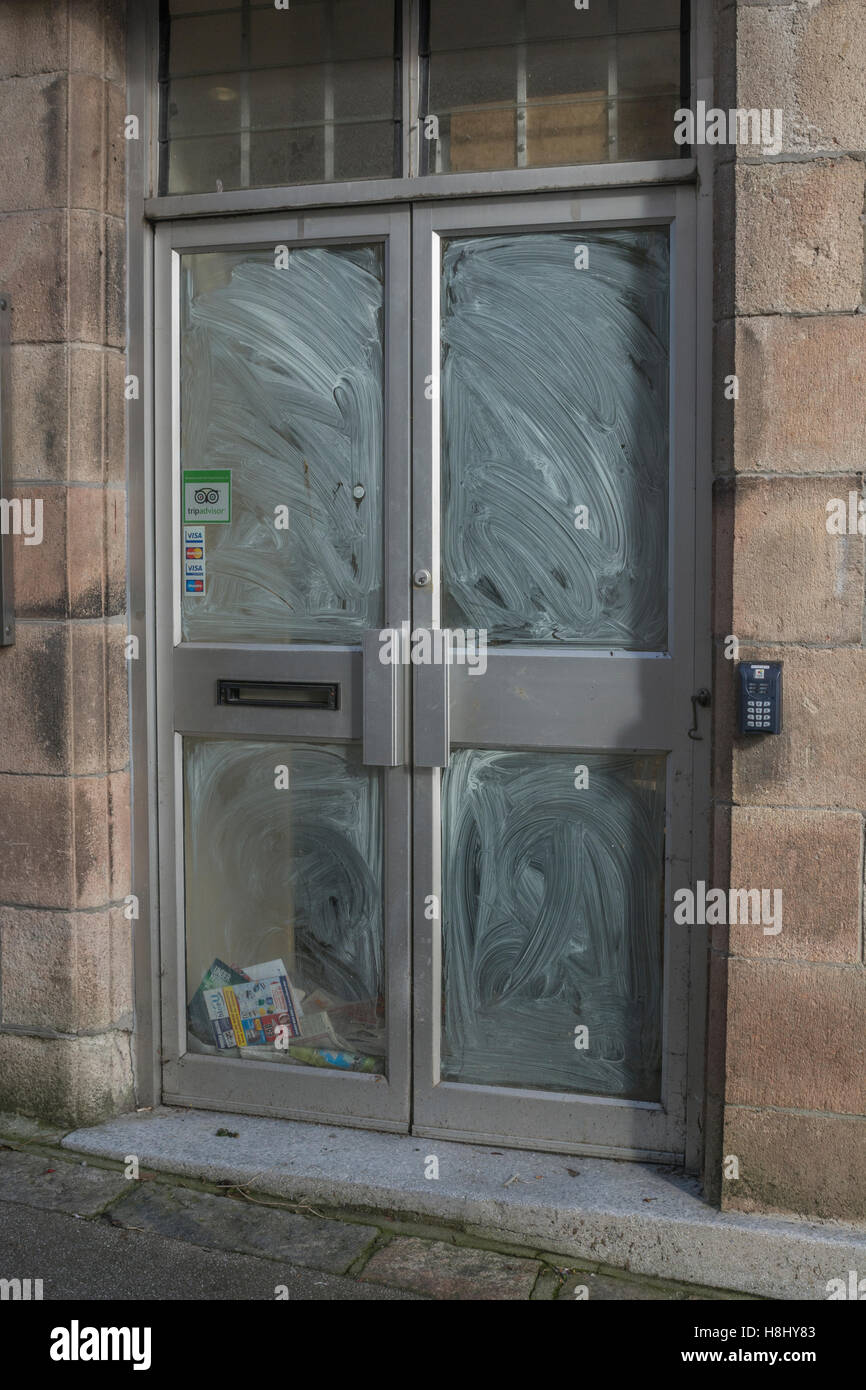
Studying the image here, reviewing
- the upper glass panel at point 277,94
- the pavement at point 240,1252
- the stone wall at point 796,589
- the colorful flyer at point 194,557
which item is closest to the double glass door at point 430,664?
the colorful flyer at point 194,557

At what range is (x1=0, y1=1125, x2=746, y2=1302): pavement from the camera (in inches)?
129

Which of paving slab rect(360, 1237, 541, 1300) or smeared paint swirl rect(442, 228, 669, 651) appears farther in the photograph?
smeared paint swirl rect(442, 228, 669, 651)

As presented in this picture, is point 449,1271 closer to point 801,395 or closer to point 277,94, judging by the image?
point 801,395

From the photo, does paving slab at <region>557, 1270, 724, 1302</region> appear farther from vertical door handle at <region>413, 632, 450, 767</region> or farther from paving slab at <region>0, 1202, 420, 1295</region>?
vertical door handle at <region>413, 632, 450, 767</region>

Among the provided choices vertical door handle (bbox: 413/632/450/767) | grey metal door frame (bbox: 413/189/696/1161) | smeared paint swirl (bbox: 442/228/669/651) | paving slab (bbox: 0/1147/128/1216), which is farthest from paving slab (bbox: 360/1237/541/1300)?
smeared paint swirl (bbox: 442/228/669/651)

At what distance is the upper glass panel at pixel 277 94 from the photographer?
385 centimetres

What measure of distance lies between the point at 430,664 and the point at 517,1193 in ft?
4.95

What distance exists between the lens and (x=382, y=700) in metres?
→ 3.87

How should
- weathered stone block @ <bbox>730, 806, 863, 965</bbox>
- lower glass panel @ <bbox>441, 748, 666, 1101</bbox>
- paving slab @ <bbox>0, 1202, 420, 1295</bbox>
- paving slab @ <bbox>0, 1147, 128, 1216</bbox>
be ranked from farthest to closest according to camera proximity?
lower glass panel @ <bbox>441, 748, 666, 1101</bbox> < paving slab @ <bbox>0, 1147, 128, 1216</bbox> < weathered stone block @ <bbox>730, 806, 863, 965</bbox> < paving slab @ <bbox>0, 1202, 420, 1295</bbox>

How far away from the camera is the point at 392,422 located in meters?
3.85

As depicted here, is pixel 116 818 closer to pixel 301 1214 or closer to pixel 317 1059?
pixel 317 1059

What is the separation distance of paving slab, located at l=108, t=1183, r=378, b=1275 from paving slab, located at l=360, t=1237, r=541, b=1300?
93 millimetres

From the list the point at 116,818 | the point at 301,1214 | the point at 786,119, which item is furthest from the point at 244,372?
the point at 301,1214

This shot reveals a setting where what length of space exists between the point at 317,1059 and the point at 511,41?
10.1 feet
